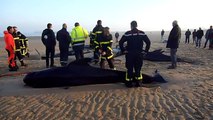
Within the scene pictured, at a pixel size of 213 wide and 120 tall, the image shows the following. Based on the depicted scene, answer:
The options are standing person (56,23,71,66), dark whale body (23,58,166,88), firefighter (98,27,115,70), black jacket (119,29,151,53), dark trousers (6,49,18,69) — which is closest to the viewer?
black jacket (119,29,151,53)

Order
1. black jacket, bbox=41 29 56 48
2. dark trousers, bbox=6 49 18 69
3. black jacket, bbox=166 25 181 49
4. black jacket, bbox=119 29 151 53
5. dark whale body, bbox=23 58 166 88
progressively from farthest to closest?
black jacket, bbox=41 29 56 48 < dark trousers, bbox=6 49 18 69 < black jacket, bbox=166 25 181 49 < dark whale body, bbox=23 58 166 88 < black jacket, bbox=119 29 151 53

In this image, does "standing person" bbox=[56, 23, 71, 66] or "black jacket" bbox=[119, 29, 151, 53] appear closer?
"black jacket" bbox=[119, 29, 151, 53]

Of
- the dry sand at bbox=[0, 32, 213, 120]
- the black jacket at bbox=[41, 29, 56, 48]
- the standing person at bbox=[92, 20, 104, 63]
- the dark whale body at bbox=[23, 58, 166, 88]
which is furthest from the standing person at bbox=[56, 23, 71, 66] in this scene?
the dark whale body at bbox=[23, 58, 166, 88]

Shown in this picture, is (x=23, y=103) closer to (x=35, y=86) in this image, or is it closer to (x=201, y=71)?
(x=35, y=86)

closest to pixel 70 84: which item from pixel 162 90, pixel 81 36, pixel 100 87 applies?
pixel 100 87

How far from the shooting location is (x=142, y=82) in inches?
348

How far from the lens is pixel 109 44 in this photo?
10711mm

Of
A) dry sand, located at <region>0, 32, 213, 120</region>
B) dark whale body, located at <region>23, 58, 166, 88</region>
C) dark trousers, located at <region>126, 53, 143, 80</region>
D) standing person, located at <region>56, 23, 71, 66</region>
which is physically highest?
standing person, located at <region>56, 23, 71, 66</region>

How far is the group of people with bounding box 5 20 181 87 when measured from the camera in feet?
27.2

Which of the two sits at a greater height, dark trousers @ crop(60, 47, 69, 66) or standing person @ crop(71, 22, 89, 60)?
standing person @ crop(71, 22, 89, 60)

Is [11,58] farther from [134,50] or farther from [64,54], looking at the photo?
[134,50]

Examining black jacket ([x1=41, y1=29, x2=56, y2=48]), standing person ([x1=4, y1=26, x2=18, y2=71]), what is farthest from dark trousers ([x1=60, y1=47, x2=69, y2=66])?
standing person ([x1=4, y1=26, x2=18, y2=71])

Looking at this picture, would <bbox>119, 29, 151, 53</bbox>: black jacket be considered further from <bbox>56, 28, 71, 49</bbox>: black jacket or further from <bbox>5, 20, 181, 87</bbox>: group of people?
<bbox>56, 28, 71, 49</bbox>: black jacket

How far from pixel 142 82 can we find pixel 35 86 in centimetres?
320
